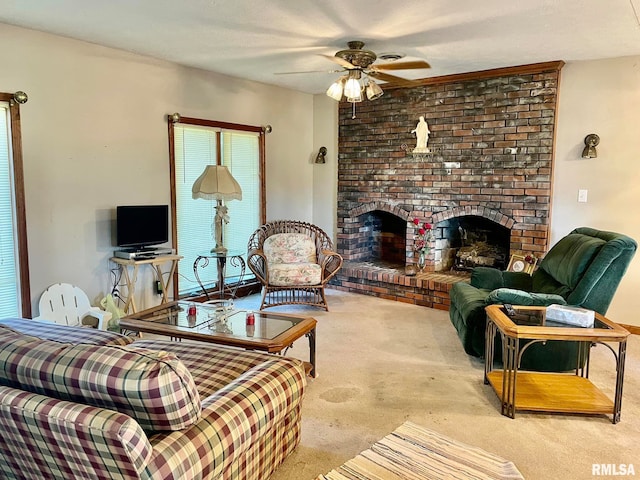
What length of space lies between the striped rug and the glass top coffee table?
0.91 metres

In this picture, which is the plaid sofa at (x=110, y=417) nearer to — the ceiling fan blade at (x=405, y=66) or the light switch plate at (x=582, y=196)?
the ceiling fan blade at (x=405, y=66)

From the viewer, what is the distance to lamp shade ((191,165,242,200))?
4.62 meters

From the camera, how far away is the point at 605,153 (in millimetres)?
4340

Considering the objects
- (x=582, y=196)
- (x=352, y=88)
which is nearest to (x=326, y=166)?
(x=352, y=88)

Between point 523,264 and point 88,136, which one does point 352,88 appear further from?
point 523,264

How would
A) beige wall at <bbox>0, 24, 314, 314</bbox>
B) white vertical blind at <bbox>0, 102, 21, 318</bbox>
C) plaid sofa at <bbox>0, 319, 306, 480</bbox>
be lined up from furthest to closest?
beige wall at <bbox>0, 24, 314, 314</bbox>
white vertical blind at <bbox>0, 102, 21, 318</bbox>
plaid sofa at <bbox>0, 319, 306, 480</bbox>

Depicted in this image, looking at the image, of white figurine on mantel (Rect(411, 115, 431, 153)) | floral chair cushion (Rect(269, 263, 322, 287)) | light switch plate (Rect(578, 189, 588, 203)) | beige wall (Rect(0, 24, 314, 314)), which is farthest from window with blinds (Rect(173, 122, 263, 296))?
light switch plate (Rect(578, 189, 588, 203))

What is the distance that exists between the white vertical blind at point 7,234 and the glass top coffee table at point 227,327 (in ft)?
3.64

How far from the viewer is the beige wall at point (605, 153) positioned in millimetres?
4230

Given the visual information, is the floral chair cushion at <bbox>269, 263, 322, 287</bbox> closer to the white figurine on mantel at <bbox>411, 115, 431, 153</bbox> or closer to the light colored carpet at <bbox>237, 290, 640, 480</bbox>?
the light colored carpet at <bbox>237, 290, 640, 480</bbox>

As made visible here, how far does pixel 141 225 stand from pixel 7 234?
3.30 feet

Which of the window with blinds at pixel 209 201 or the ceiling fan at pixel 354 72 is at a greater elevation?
the ceiling fan at pixel 354 72

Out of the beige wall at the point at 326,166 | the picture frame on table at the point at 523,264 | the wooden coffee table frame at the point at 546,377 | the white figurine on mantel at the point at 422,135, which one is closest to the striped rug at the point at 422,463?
the wooden coffee table frame at the point at 546,377

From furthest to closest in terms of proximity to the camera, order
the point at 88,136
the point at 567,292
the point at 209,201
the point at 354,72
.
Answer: the point at 209,201 < the point at 88,136 < the point at 354,72 < the point at 567,292
